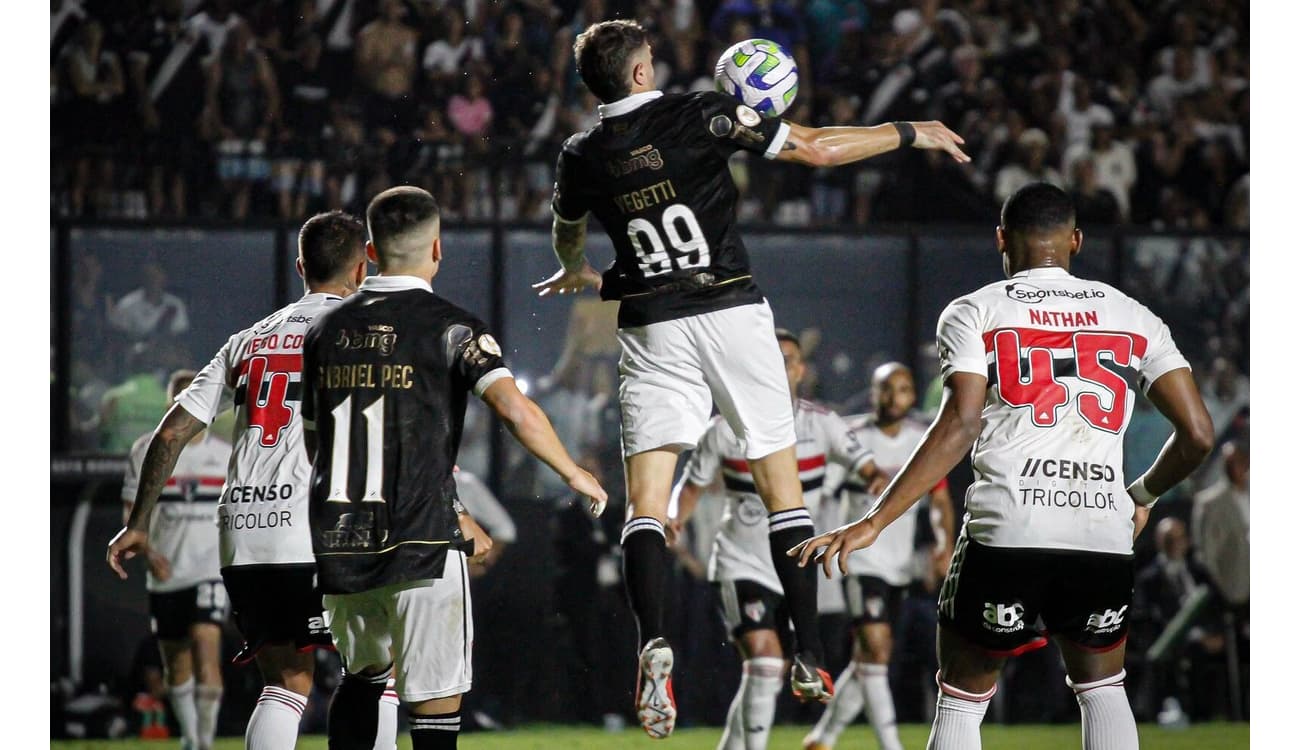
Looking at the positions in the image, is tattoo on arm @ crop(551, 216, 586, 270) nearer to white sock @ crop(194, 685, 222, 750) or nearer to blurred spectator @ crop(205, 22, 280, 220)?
white sock @ crop(194, 685, 222, 750)

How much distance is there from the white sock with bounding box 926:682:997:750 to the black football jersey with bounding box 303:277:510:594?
5.14 ft

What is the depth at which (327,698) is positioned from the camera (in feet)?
31.6

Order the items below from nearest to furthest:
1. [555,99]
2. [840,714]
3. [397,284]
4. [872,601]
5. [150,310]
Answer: [397,284] → [840,714] → [872,601] → [150,310] → [555,99]

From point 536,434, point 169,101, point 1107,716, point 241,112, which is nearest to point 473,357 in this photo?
point 536,434

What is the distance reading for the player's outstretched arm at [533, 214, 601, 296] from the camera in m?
5.20

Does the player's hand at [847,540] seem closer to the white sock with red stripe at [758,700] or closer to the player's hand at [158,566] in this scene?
the white sock with red stripe at [758,700]

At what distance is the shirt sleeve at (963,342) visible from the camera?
4375 mm

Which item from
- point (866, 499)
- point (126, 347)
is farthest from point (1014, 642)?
point (126, 347)

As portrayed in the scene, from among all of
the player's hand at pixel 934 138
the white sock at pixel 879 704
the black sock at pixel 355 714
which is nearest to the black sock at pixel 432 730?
the black sock at pixel 355 714

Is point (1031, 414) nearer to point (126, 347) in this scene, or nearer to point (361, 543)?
point (361, 543)

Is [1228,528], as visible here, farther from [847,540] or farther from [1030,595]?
[847,540]

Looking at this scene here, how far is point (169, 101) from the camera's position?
10.1 meters

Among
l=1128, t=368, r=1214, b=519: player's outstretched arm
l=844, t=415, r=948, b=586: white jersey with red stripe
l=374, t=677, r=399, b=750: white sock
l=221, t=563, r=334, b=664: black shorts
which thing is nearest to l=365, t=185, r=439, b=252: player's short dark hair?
l=221, t=563, r=334, b=664: black shorts

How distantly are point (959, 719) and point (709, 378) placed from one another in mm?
1336
